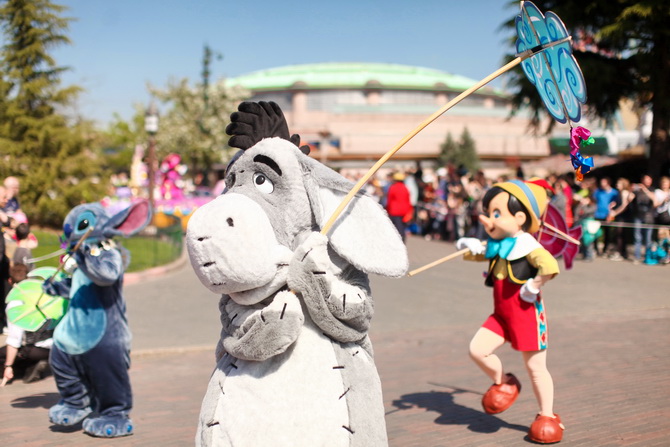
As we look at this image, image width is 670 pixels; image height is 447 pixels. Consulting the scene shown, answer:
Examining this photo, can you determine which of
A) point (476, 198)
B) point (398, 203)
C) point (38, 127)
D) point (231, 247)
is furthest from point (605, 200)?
point (38, 127)

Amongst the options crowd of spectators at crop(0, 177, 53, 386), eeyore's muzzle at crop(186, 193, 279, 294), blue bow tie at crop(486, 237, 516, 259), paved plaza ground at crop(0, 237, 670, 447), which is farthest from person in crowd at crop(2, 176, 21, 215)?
eeyore's muzzle at crop(186, 193, 279, 294)

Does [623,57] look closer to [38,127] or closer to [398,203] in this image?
[398,203]

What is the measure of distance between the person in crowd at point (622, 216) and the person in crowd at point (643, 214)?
0.86ft

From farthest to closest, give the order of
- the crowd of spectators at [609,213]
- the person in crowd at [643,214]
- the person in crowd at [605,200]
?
the person in crowd at [605,200], the person in crowd at [643,214], the crowd of spectators at [609,213]

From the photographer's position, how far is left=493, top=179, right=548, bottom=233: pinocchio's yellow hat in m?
4.81

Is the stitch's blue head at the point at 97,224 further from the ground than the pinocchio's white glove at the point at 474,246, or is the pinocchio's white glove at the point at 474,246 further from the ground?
the stitch's blue head at the point at 97,224

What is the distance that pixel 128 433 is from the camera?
15.9 feet

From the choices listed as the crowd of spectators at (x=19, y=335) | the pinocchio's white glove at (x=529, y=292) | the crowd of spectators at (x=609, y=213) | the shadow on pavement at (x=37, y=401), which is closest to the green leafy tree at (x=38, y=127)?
the crowd of spectators at (x=609, y=213)

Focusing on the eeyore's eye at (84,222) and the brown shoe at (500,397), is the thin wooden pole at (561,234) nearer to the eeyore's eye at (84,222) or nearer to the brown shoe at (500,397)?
the brown shoe at (500,397)

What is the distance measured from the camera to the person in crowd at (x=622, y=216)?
48.3 feet

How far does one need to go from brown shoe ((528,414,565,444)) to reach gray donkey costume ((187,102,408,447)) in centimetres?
210

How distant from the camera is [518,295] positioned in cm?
473

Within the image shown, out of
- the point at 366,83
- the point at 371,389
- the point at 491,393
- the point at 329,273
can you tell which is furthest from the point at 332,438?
the point at 366,83

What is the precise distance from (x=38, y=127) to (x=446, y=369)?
18.9 metres
